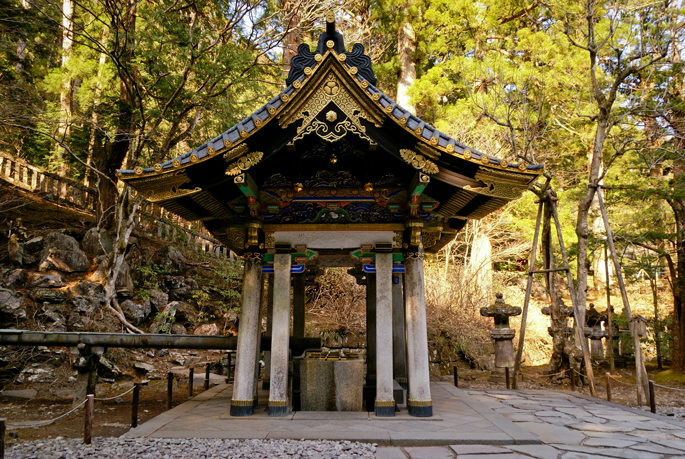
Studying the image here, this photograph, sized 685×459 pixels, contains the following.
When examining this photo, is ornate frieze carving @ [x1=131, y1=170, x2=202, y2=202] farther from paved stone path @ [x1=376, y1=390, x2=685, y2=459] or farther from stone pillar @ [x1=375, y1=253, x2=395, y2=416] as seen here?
paved stone path @ [x1=376, y1=390, x2=685, y2=459]

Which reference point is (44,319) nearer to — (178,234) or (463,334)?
(178,234)

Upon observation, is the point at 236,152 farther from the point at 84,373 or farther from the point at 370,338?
the point at 370,338

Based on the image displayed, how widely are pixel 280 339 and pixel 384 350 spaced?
1.53 metres

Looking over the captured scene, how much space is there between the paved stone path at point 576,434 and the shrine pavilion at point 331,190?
148cm

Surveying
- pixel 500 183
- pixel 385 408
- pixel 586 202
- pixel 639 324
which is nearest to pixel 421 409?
pixel 385 408

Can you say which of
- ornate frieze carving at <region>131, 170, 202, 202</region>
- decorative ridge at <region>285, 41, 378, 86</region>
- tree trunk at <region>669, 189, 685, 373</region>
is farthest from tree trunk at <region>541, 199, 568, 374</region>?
ornate frieze carving at <region>131, 170, 202, 202</region>

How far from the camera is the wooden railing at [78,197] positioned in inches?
645

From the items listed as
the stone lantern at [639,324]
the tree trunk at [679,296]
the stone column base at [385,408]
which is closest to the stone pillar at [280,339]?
the stone column base at [385,408]

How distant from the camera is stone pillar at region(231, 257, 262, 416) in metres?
6.23

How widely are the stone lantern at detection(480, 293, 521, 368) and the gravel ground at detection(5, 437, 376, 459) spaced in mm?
7647

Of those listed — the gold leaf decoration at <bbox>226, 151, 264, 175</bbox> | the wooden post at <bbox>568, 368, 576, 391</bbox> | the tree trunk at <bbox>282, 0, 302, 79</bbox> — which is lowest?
the wooden post at <bbox>568, 368, 576, 391</bbox>

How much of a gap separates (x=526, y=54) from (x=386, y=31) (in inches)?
231

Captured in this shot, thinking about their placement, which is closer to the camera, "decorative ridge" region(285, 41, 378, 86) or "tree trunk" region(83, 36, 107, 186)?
"decorative ridge" region(285, 41, 378, 86)

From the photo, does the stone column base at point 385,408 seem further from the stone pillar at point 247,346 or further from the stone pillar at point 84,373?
the stone pillar at point 84,373
